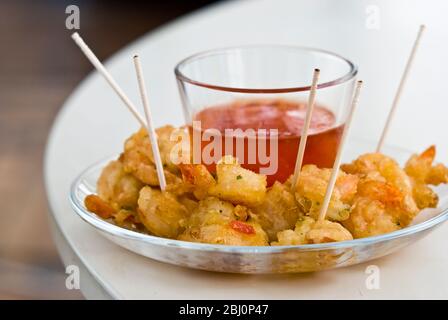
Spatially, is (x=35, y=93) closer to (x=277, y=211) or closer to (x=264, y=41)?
(x=264, y=41)

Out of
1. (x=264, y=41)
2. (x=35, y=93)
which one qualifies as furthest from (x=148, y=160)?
(x=35, y=93)

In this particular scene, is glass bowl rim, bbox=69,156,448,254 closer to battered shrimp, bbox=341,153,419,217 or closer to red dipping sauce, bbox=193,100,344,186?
battered shrimp, bbox=341,153,419,217

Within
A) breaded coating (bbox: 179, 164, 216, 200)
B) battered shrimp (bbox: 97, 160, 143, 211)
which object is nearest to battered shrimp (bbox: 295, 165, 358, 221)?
breaded coating (bbox: 179, 164, 216, 200)

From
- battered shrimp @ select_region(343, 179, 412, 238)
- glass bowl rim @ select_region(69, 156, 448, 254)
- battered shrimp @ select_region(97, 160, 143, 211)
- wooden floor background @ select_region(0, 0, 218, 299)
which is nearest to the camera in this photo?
glass bowl rim @ select_region(69, 156, 448, 254)

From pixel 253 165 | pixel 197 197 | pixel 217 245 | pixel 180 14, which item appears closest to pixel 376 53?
pixel 253 165

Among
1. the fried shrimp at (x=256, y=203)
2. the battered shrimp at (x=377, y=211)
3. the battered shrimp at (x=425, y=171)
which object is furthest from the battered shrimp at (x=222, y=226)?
the battered shrimp at (x=425, y=171)

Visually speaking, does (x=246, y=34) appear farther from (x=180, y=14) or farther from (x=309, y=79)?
(x=180, y=14)
